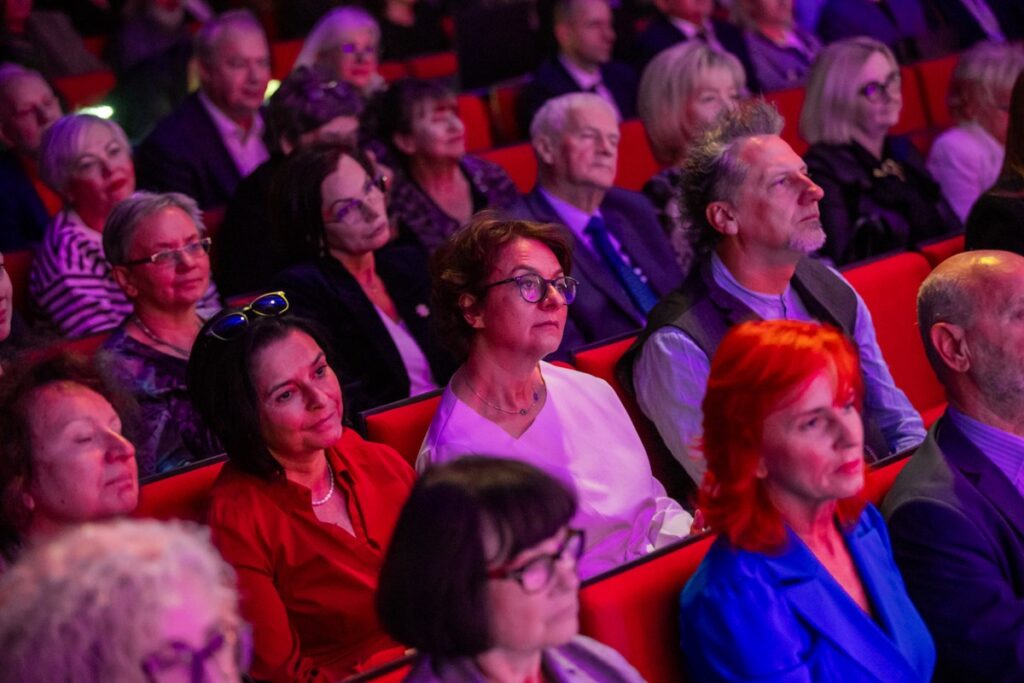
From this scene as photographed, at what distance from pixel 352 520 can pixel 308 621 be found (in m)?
0.17

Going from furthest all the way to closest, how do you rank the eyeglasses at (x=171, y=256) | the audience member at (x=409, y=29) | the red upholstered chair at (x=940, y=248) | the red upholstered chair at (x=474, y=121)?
the audience member at (x=409, y=29) → the red upholstered chair at (x=474, y=121) → the red upholstered chair at (x=940, y=248) → the eyeglasses at (x=171, y=256)

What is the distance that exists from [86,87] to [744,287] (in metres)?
2.79

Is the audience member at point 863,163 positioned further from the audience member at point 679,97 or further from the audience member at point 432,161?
the audience member at point 432,161

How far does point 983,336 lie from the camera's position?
194cm

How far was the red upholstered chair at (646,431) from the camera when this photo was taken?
7.93 feet

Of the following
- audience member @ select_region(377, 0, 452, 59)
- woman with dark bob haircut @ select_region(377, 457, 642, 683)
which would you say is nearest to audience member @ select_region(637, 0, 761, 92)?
audience member @ select_region(377, 0, 452, 59)

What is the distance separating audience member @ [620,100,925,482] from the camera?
2.34 m

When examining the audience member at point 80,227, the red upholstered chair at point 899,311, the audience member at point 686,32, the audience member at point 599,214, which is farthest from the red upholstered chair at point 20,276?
the audience member at point 686,32

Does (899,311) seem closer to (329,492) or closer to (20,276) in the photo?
(329,492)

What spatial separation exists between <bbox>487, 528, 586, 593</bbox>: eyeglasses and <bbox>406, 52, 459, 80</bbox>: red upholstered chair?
12.7 ft

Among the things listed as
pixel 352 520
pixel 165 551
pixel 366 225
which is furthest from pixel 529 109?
pixel 165 551

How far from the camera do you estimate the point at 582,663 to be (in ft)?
4.80

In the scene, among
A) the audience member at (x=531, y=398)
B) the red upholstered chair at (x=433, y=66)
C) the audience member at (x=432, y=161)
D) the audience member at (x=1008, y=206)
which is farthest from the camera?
the red upholstered chair at (x=433, y=66)

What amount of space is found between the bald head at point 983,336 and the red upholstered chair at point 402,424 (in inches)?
32.3
